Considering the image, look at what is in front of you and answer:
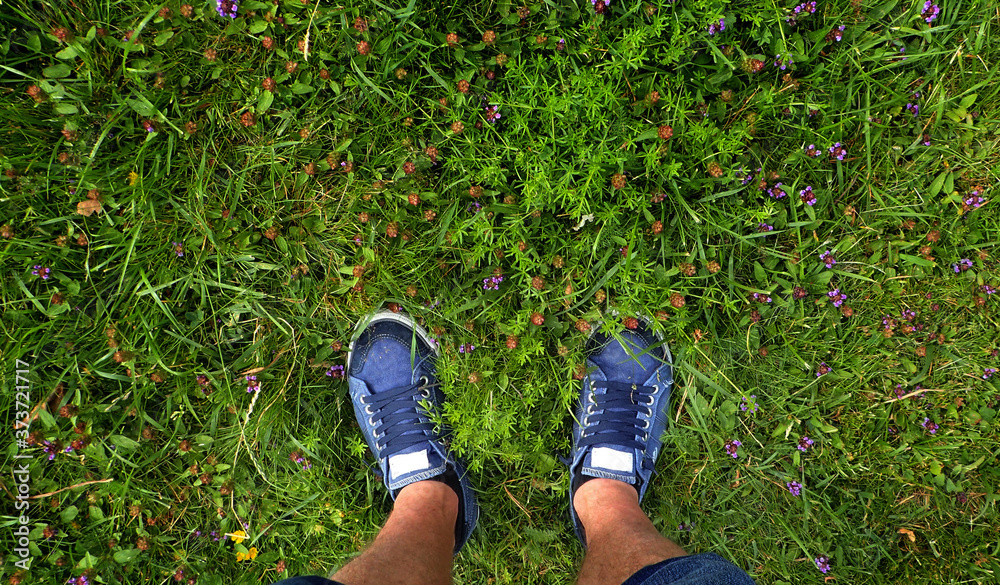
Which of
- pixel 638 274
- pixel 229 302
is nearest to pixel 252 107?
pixel 229 302

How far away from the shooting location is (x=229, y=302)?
3047 mm

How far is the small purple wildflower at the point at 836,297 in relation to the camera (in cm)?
298

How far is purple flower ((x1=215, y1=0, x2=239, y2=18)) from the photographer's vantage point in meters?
2.72

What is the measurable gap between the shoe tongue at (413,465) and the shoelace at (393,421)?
4cm

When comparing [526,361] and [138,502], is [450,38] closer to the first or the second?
[526,361]

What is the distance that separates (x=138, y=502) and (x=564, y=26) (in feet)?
12.1

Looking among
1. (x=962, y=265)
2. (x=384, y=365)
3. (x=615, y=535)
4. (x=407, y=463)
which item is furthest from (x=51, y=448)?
(x=962, y=265)

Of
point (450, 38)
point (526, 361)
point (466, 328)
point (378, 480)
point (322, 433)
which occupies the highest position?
point (450, 38)

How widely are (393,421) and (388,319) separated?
626mm

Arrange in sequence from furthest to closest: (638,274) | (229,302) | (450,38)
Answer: (229,302), (638,274), (450,38)

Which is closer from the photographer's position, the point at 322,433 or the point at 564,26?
Result: the point at 564,26

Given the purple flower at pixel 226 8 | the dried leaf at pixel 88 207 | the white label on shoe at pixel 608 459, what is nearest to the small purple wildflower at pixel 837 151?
the white label on shoe at pixel 608 459

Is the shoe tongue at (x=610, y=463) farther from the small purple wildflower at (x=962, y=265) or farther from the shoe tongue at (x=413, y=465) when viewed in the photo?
the small purple wildflower at (x=962, y=265)

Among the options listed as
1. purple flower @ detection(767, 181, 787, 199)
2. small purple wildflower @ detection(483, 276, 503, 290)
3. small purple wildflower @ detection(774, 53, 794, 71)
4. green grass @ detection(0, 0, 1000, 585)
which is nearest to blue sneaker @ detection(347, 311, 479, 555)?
green grass @ detection(0, 0, 1000, 585)
